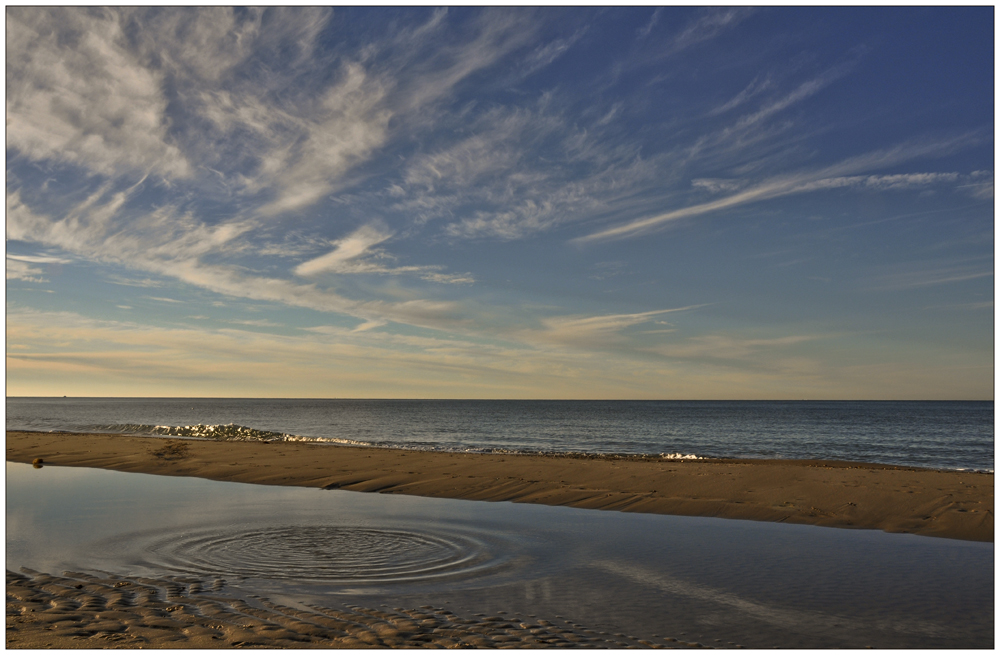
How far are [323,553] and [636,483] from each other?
10.3 metres

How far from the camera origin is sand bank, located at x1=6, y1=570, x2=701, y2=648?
19.6ft

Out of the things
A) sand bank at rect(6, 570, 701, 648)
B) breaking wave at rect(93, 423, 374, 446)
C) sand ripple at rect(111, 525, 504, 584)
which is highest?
sand bank at rect(6, 570, 701, 648)

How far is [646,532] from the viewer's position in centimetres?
1180

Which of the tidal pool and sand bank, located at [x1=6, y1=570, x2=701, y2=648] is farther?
the tidal pool

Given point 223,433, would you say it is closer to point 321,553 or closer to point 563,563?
point 321,553

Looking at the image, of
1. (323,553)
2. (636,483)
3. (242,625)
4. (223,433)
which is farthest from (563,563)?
(223,433)

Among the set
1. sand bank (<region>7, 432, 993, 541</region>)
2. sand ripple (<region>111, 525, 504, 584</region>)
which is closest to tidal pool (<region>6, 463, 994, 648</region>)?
sand ripple (<region>111, 525, 504, 584</region>)

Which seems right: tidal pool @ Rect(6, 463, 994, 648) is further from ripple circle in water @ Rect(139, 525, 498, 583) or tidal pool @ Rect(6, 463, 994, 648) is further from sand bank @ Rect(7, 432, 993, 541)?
sand bank @ Rect(7, 432, 993, 541)

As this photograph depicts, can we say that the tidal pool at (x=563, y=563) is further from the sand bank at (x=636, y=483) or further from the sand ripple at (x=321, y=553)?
the sand bank at (x=636, y=483)

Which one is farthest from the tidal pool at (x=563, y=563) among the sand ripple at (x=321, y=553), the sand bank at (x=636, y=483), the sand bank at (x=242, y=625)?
the sand bank at (x=636, y=483)

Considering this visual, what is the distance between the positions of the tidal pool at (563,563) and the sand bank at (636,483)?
128cm

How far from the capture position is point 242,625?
6375 millimetres

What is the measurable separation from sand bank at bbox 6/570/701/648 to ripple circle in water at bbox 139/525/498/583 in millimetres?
1264

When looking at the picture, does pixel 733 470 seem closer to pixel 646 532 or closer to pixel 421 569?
pixel 646 532
